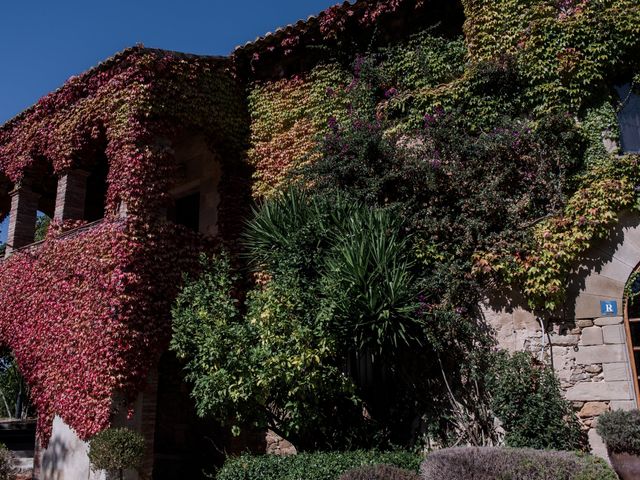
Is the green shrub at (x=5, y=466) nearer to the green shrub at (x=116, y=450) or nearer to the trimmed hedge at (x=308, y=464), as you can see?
the green shrub at (x=116, y=450)

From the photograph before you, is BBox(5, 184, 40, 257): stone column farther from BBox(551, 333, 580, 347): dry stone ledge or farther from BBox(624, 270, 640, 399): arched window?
BBox(624, 270, 640, 399): arched window

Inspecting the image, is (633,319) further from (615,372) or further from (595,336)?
(615,372)

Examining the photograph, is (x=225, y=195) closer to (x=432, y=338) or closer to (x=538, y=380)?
(x=432, y=338)

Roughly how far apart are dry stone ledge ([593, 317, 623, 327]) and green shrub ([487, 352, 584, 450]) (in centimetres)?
95

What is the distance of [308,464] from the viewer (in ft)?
24.8

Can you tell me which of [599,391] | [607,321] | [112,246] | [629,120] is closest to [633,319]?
[607,321]

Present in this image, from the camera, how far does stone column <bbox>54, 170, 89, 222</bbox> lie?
12.0m

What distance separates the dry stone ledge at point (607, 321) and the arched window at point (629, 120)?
8.59 ft

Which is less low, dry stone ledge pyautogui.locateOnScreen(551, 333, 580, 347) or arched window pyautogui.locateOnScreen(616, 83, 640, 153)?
arched window pyautogui.locateOnScreen(616, 83, 640, 153)

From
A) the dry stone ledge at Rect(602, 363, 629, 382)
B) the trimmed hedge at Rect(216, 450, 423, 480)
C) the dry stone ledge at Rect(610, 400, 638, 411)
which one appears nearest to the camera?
the trimmed hedge at Rect(216, 450, 423, 480)

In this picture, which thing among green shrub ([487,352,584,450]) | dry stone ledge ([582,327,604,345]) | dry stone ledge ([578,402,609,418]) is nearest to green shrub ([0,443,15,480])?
green shrub ([487,352,584,450])

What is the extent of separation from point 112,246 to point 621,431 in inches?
316

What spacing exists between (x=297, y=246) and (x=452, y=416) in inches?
135

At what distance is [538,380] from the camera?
8258mm
